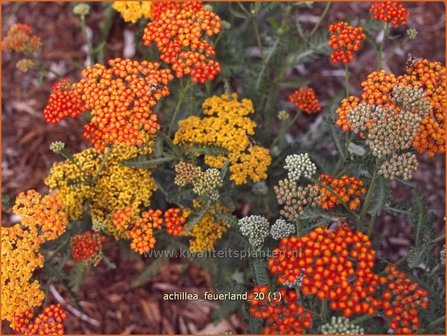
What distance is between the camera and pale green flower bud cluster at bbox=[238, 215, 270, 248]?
3.75m

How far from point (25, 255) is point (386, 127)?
7.87 feet

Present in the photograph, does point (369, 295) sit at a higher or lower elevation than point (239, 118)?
lower

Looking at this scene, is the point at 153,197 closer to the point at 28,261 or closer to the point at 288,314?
the point at 28,261

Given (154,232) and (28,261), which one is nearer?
(28,261)

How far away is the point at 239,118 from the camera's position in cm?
432

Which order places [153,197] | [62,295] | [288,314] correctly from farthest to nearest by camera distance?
1. [62,295]
2. [153,197]
3. [288,314]

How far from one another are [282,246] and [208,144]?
115 centimetres

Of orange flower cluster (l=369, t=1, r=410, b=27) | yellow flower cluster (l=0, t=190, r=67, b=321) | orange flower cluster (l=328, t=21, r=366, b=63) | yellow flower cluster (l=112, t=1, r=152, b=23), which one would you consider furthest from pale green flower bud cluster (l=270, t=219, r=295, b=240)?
yellow flower cluster (l=112, t=1, r=152, b=23)

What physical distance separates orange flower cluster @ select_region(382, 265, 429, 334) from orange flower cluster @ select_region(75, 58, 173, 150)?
1.67 metres

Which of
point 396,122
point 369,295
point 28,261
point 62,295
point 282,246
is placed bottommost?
point 62,295

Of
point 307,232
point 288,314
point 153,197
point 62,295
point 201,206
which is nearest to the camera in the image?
point 288,314

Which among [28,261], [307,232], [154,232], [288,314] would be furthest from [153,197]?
[288,314]

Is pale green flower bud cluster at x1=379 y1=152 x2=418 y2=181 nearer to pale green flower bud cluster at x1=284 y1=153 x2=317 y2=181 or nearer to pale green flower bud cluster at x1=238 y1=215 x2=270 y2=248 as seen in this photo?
pale green flower bud cluster at x1=284 y1=153 x2=317 y2=181

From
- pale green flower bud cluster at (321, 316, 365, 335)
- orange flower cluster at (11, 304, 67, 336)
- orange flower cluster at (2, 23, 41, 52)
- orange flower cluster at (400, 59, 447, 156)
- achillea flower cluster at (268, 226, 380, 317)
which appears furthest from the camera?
orange flower cluster at (2, 23, 41, 52)
